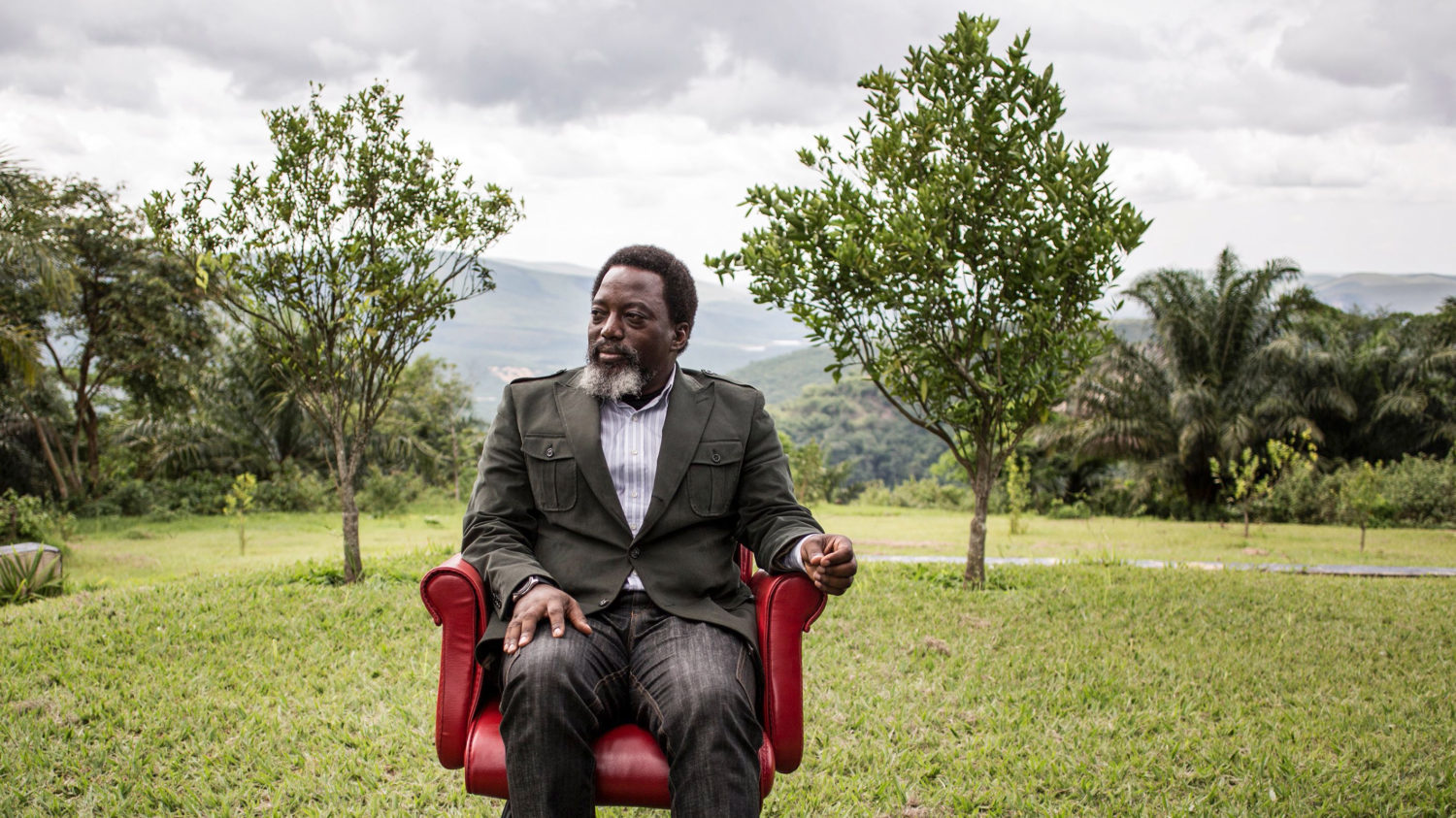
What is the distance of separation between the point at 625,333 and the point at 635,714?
1145 millimetres

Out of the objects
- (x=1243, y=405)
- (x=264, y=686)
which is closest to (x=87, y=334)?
(x=264, y=686)

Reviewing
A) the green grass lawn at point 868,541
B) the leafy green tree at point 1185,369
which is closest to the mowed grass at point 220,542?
the green grass lawn at point 868,541

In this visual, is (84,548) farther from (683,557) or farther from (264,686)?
(683,557)

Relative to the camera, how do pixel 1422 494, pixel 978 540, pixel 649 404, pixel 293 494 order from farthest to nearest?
1. pixel 293 494
2. pixel 1422 494
3. pixel 978 540
4. pixel 649 404

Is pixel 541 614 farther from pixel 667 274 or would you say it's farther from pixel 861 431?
pixel 861 431

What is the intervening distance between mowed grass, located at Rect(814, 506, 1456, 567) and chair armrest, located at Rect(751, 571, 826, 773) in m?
6.83

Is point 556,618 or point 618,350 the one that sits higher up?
point 618,350

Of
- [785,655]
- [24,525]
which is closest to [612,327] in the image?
[785,655]

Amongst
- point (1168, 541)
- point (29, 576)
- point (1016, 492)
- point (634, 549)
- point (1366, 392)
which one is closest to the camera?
point (634, 549)

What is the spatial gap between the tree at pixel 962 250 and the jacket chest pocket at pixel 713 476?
3795 mm

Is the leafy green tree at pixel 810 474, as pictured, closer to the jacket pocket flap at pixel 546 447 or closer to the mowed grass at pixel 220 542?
the mowed grass at pixel 220 542

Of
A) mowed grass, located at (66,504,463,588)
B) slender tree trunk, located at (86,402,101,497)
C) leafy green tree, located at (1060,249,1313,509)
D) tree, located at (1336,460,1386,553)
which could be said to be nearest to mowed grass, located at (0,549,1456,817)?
mowed grass, located at (66,504,463,588)

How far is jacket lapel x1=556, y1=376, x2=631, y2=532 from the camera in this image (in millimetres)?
2855

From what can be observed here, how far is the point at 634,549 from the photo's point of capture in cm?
282
